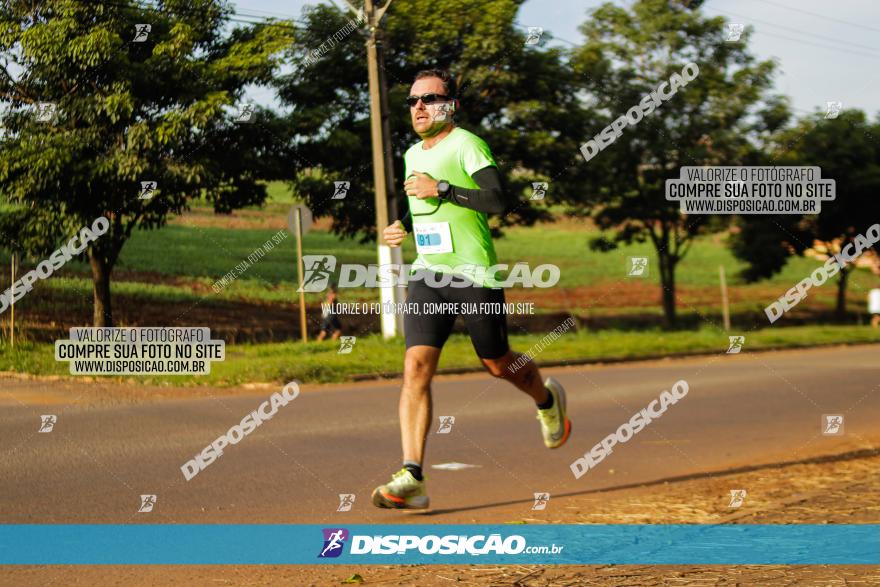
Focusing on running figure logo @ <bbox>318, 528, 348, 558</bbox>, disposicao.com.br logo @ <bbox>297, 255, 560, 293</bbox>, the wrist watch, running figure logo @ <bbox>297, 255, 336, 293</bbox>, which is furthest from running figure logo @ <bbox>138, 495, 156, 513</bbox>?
running figure logo @ <bbox>297, 255, 336, 293</bbox>

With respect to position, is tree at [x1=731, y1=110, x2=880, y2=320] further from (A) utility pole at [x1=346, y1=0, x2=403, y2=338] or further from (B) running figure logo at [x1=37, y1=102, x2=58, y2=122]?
(B) running figure logo at [x1=37, y1=102, x2=58, y2=122]

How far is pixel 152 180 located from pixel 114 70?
196 cm

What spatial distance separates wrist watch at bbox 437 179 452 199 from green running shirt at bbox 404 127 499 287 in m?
0.10

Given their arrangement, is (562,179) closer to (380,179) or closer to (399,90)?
(399,90)

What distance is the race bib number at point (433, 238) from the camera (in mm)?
5121

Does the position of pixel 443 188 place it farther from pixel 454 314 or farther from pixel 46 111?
pixel 46 111

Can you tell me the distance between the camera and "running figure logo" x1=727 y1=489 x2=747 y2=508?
638 centimetres

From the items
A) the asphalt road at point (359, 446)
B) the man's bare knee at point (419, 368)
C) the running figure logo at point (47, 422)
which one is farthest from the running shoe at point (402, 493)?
the running figure logo at point (47, 422)

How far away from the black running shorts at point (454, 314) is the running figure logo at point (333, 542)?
3.25 ft

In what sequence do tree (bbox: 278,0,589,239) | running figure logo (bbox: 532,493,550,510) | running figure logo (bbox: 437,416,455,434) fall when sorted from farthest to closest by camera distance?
tree (bbox: 278,0,589,239), running figure logo (bbox: 437,416,455,434), running figure logo (bbox: 532,493,550,510)

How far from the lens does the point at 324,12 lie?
88.7ft

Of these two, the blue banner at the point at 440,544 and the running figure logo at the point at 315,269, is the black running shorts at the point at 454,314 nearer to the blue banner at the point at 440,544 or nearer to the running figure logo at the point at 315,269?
the blue banner at the point at 440,544

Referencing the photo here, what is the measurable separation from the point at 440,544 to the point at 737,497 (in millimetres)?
2304

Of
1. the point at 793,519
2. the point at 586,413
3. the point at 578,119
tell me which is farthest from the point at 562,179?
the point at 793,519
